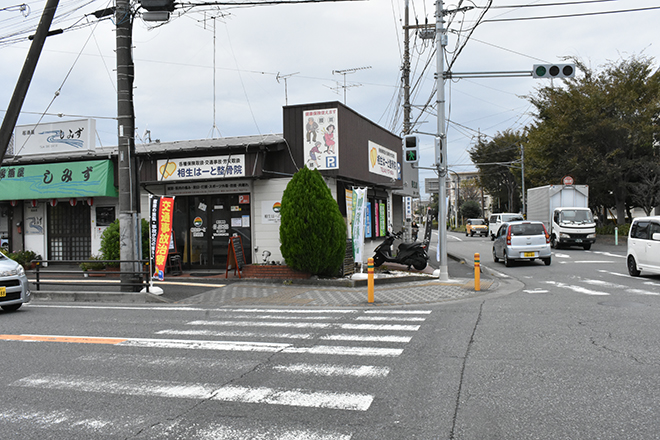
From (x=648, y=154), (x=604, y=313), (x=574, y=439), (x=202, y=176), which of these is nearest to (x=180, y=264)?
(x=202, y=176)

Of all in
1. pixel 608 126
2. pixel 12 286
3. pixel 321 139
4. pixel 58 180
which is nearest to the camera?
pixel 12 286

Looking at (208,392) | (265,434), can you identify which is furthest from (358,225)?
(265,434)

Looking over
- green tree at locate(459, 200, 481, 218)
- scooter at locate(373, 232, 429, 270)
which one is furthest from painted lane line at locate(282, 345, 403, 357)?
green tree at locate(459, 200, 481, 218)

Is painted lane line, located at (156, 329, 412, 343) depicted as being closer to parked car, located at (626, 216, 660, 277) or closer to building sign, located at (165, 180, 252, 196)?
building sign, located at (165, 180, 252, 196)

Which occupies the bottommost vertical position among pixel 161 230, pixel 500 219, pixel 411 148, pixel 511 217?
pixel 161 230

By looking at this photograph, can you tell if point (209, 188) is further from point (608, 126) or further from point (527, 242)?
point (608, 126)

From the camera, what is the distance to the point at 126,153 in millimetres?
12727

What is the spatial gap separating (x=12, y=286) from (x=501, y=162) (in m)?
49.4

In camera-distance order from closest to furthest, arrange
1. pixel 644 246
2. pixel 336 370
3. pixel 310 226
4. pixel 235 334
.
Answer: pixel 336 370 → pixel 235 334 → pixel 310 226 → pixel 644 246

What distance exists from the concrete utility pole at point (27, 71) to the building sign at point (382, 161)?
11.1 metres

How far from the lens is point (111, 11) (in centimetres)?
1261

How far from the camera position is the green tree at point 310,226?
1362cm

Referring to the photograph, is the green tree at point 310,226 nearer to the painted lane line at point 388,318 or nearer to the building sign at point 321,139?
the building sign at point 321,139

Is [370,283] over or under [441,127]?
under
